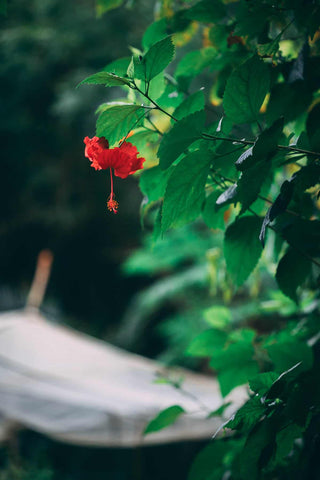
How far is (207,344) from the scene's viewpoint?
Answer: 623 millimetres

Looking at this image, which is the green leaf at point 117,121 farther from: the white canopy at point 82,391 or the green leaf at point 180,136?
the white canopy at point 82,391

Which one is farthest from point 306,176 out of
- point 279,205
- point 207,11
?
point 207,11

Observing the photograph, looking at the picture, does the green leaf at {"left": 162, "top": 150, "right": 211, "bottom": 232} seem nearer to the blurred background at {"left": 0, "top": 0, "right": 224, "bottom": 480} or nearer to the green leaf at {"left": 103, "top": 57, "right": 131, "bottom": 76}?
the green leaf at {"left": 103, "top": 57, "right": 131, "bottom": 76}

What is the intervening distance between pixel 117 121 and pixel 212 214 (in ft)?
0.54

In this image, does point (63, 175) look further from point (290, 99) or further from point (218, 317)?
point (290, 99)

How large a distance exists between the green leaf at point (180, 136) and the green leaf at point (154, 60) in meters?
0.05

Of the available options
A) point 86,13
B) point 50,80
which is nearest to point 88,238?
point 50,80

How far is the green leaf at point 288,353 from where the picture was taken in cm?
48

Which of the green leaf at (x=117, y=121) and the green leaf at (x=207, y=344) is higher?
the green leaf at (x=117, y=121)

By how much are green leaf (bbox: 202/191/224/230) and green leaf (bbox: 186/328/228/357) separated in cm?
20

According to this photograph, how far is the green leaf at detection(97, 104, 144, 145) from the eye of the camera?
1.18ft

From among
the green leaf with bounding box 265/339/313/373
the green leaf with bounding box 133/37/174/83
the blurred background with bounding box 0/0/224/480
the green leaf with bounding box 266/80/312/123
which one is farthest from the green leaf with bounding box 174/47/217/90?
the blurred background with bounding box 0/0/224/480

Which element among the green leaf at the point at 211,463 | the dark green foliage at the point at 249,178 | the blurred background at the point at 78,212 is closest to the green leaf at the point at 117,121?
the dark green foliage at the point at 249,178

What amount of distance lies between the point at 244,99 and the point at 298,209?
170 mm
